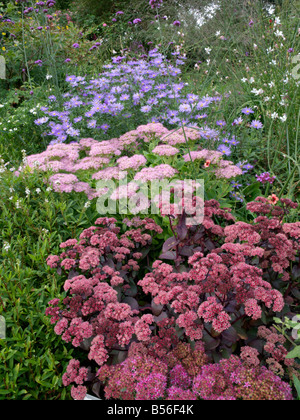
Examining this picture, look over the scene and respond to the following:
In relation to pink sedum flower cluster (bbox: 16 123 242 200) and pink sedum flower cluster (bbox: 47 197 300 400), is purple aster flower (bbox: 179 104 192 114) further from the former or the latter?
pink sedum flower cluster (bbox: 47 197 300 400)

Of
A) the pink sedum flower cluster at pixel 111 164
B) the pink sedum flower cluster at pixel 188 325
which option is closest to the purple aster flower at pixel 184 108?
the pink sedum flower cluster at pixel 111 164

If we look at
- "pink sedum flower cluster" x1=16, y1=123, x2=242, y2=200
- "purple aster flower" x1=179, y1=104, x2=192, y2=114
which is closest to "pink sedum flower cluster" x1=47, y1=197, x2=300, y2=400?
"pink sedum flower cluster" x1=16, y1=123, x2=242, y2=200

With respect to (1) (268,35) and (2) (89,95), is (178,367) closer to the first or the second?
(2) (89,95)

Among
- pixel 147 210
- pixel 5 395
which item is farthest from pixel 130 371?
pixel 147 210

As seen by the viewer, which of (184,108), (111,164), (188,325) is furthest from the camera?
(184,108)

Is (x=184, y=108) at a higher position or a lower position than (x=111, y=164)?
higher

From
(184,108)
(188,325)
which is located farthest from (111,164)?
(188,325)

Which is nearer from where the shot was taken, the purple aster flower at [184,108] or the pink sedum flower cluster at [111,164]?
the pink sedum flower cluster at [111,164]

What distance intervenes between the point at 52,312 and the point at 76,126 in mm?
2399

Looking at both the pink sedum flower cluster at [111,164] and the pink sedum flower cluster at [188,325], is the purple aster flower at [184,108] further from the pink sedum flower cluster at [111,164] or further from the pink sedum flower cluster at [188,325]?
the pink sedum flower cluster at [188,325]

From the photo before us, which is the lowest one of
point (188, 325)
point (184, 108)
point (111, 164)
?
point (188, 325)

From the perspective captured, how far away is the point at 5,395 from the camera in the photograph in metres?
1.56

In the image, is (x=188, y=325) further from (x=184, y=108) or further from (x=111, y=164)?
(x=184, y=108)

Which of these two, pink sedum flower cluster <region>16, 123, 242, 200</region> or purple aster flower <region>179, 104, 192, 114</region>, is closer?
pink sedum flower cluster <region>16, 123, 242, 200</region>
